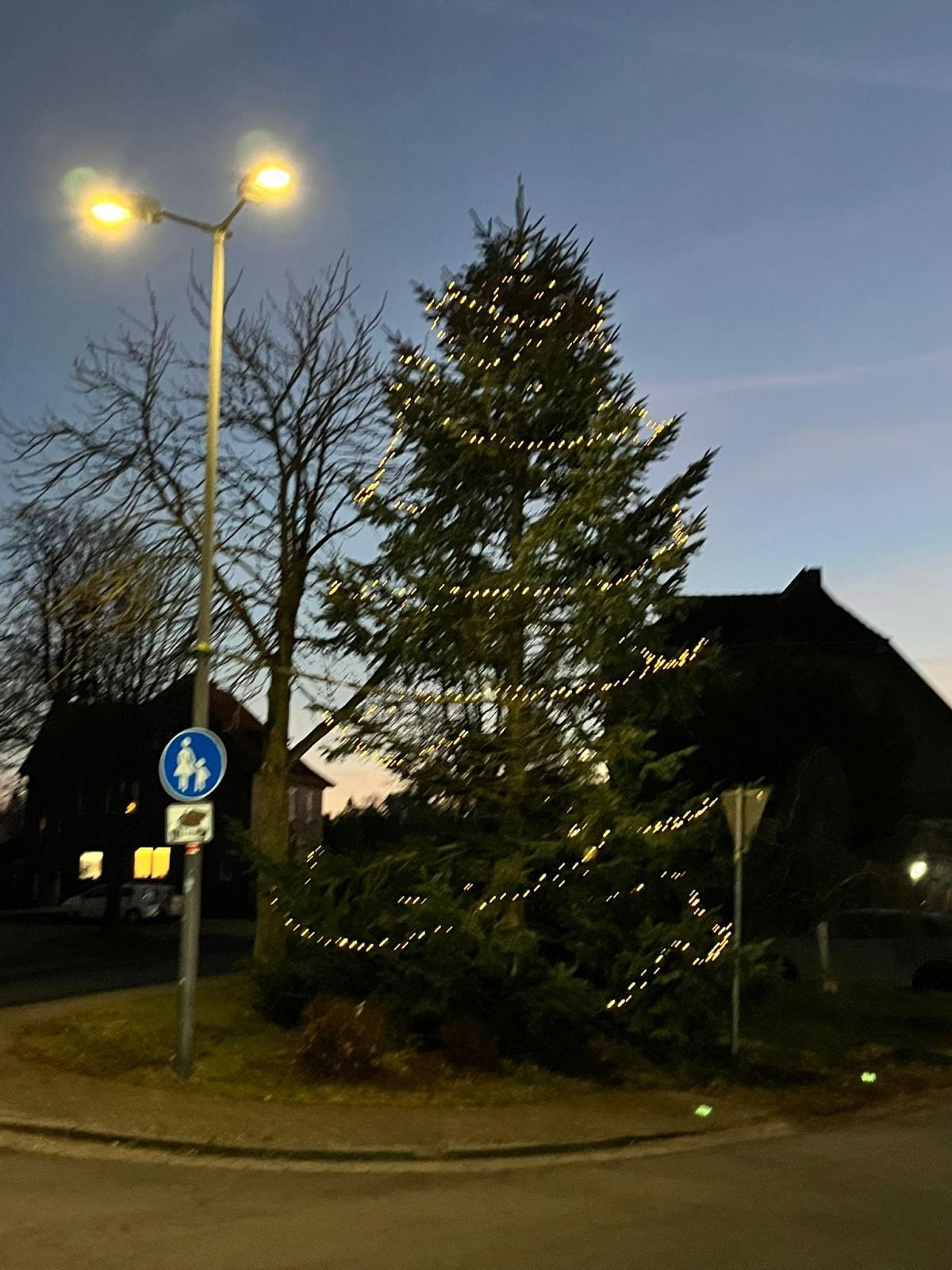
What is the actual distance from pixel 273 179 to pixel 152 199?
123 centimetres

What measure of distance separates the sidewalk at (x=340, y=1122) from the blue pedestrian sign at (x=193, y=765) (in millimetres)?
2551

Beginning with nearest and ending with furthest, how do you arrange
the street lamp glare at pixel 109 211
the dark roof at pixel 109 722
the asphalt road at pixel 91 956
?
the street lamp glare at pixel 109 211
the asphalt road at pixel 91 956
the dark roof at pixel 109 722

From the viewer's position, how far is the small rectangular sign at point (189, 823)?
11773 millimetres

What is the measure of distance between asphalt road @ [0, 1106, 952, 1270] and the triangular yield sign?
403 centimetres

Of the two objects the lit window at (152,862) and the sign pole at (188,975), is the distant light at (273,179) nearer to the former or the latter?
the sign pole at (188,975)

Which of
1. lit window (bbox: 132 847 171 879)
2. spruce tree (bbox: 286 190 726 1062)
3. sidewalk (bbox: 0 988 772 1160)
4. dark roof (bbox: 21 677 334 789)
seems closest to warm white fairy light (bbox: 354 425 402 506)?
spruce tree (bbox: 286 190 726 1062)

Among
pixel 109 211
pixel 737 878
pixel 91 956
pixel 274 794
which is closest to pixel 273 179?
pixel 109 211

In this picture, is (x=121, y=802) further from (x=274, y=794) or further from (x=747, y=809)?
(x=747, y=809)

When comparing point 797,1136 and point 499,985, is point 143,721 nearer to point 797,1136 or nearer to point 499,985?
point 499,985

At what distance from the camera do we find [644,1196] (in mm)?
8445

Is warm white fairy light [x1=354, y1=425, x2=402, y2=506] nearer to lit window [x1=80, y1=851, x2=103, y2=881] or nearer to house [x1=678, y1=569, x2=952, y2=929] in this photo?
house [x1=678, y1=569, x2=952, y2=929]

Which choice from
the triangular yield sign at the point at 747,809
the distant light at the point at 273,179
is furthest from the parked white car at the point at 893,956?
the distant light at the point at 273,179

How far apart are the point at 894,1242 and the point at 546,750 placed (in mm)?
7134

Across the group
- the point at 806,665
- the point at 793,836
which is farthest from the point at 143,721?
the point at 793,836
